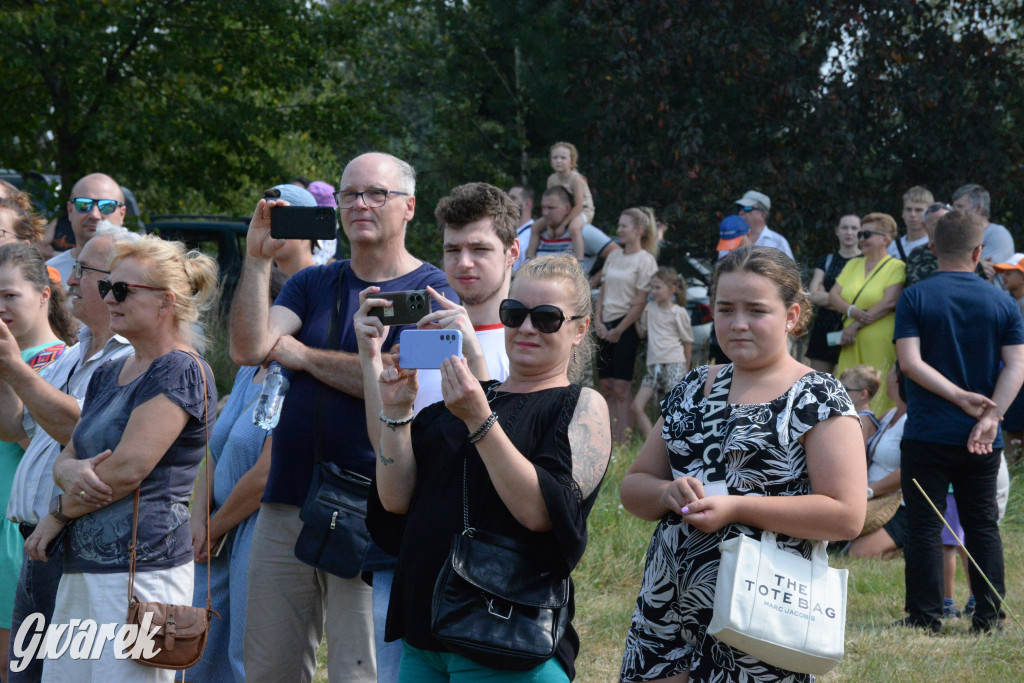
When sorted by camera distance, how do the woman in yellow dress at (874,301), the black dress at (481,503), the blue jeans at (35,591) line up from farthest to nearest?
the woman in yellow dress at (874,301) < the blue jeans at (35,591) < the black dress at (481,503)

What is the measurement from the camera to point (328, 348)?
3.61 metres

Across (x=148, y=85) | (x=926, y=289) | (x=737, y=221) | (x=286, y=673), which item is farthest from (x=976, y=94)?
(x=286, y=673)

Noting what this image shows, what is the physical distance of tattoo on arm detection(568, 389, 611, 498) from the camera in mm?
2723

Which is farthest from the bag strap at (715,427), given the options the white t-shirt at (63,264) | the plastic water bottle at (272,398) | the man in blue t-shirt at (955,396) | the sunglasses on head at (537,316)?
the white t-shirt at (63,264)

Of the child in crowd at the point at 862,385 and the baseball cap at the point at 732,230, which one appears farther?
the baseball cap at the point at 732,230

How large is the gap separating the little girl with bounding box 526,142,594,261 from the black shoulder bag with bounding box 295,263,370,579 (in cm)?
586

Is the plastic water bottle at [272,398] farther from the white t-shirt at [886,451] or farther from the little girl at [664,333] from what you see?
the little girl at [664,333]

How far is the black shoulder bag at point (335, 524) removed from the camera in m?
3.33

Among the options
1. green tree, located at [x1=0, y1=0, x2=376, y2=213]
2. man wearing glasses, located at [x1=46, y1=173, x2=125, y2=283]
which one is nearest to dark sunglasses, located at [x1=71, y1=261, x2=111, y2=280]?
man wearing glasses, located at [x1=46, y1=173, x2=125, y2=283]

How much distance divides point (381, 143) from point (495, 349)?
13.1 m

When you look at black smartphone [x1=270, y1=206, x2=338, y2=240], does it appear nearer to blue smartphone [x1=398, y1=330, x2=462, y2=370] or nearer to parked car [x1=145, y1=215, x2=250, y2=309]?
→ blue smartphone [x1=398, y1=330, x2=462, y2=370]

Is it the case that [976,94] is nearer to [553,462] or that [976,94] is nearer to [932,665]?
[932,665]

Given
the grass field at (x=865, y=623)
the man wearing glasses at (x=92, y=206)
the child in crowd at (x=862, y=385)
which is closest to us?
the grass field at (x=865, y=623)

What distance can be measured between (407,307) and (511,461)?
61cm
